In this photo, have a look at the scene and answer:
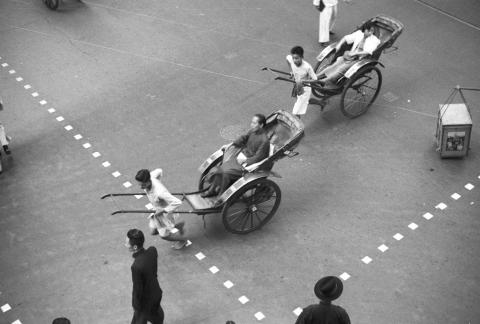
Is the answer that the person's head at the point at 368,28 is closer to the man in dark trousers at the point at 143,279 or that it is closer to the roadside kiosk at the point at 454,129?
the roadside kiosk at the point at 454,129

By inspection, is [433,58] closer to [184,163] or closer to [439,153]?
[439,153]

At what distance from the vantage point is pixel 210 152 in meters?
10.3

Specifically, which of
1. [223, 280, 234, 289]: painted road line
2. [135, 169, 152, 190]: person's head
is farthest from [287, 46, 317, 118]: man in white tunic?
[223, 280, 234, 289]: painted road line

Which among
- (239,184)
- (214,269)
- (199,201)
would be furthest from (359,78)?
(214,269)

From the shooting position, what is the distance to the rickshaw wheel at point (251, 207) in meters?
8.53

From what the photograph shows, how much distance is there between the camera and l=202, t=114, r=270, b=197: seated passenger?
8648mm

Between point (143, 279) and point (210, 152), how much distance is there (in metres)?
3.56

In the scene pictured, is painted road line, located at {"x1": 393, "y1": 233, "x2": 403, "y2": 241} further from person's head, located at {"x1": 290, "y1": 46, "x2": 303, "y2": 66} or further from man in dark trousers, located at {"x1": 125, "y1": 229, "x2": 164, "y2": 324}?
man in dark trousers, located at {"x1": 125, "y1": 229, "x2": 164, "y2": 324}

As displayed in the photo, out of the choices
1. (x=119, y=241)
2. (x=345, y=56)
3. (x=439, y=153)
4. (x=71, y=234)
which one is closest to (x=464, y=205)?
(x=439, y=153)

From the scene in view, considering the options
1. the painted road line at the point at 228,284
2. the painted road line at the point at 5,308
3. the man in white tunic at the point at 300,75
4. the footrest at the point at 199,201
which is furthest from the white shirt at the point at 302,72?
the painted road line at the point at 5,308

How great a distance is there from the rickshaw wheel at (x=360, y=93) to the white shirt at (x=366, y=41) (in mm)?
307

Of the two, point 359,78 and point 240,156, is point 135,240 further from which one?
point 359,78

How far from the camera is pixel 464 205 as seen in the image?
941 cm

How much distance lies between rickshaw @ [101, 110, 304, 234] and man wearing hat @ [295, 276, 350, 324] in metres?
2.52
